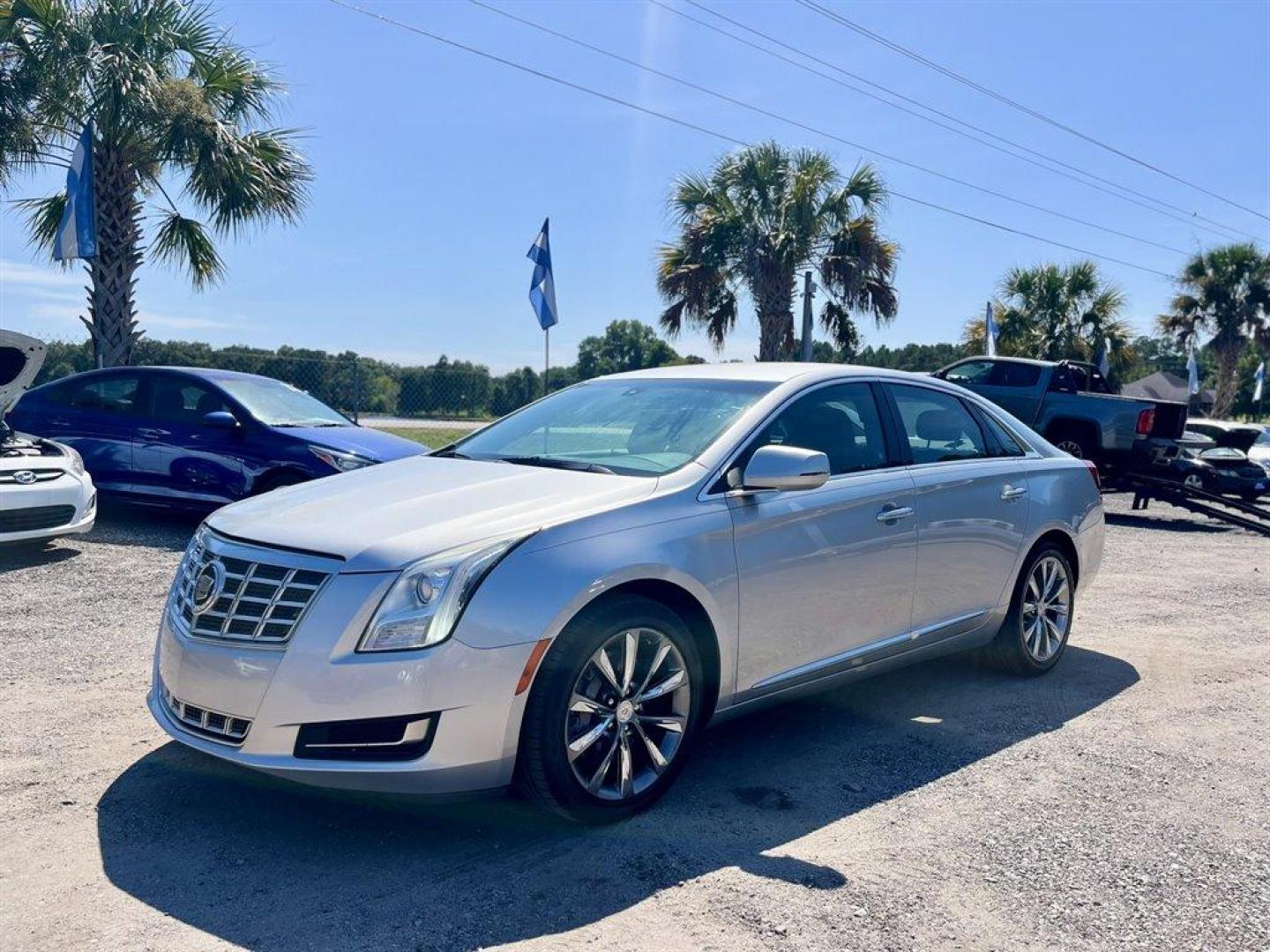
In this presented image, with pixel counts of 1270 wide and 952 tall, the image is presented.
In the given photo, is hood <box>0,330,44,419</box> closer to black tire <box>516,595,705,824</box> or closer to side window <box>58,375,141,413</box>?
side window <box>58,375,141,413</box>

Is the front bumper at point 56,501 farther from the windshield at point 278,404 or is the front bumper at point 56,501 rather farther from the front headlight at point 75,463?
the windshield at point 278,404

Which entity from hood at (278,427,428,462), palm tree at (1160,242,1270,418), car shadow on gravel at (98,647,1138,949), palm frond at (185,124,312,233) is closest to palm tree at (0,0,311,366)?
palm frond at (185,124,312,233)

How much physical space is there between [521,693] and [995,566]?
291 centimetres

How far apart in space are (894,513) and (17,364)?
706 cm

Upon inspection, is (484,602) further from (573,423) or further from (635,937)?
(573,423)

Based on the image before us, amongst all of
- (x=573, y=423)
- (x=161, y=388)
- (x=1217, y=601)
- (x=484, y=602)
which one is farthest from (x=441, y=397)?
(x=484, y=602)

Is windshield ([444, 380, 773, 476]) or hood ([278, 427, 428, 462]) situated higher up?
windshield ([444, 380, 773, 476])

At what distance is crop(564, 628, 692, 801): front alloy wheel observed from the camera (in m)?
3.65

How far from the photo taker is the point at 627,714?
376 cm

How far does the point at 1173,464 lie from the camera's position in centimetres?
1558

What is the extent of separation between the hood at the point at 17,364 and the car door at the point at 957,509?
22.0ft

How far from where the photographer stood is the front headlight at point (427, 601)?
11.0ft

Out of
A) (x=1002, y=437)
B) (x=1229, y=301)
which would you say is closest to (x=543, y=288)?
(x=1002, y=437)

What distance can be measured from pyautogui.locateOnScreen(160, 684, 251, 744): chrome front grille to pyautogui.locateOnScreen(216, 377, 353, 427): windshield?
630 centimetres
